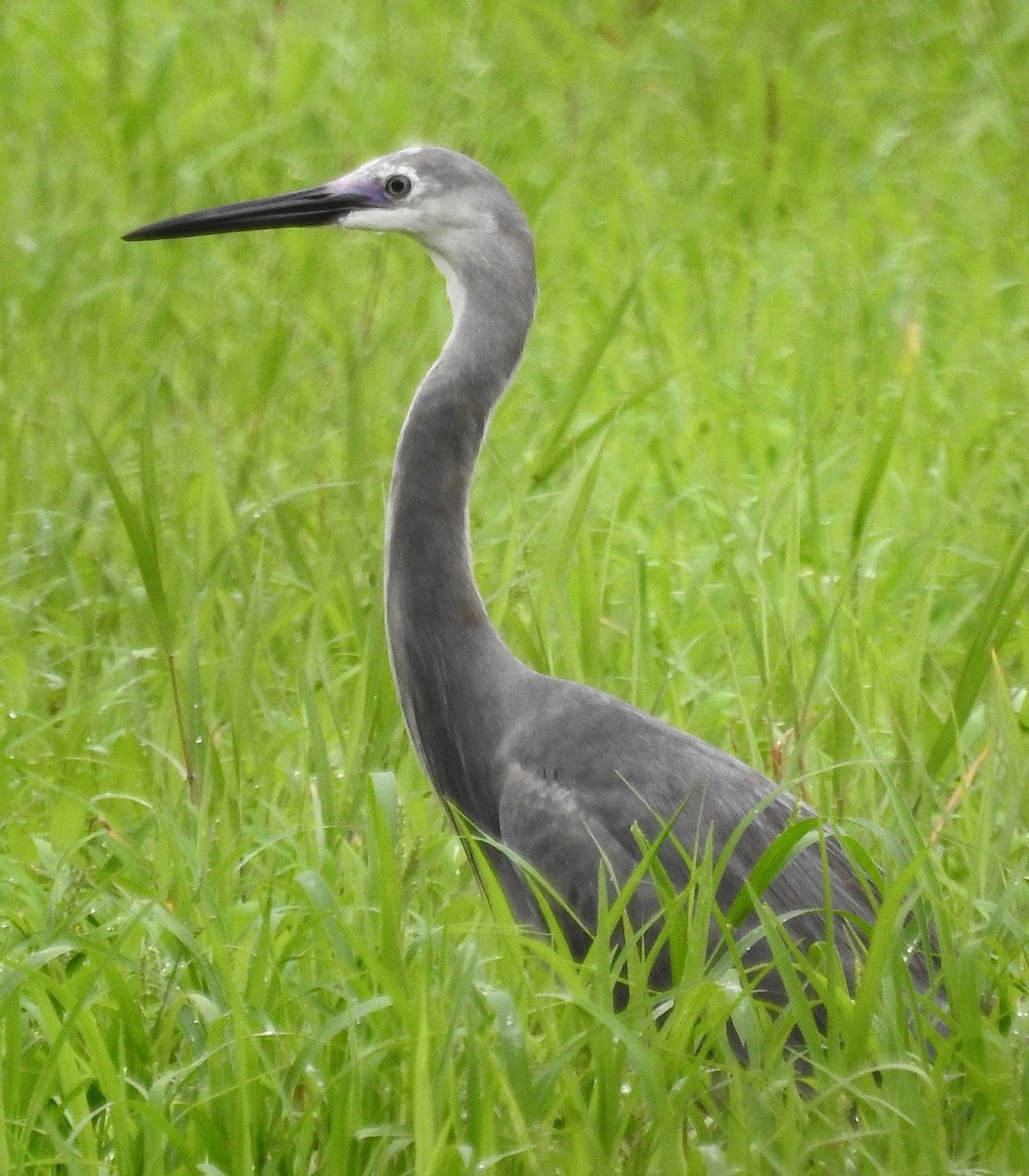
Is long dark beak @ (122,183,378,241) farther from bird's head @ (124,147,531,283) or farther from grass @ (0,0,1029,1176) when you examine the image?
grass @ (0,0,1029,1176)

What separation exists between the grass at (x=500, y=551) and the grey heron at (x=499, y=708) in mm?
129

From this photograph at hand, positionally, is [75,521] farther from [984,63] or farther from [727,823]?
[984,63]

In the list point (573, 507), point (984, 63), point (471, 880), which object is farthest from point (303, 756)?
point (984, 63)

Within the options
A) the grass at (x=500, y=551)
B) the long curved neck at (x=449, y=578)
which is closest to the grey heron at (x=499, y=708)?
the long curved neck at (x=449, y=578)

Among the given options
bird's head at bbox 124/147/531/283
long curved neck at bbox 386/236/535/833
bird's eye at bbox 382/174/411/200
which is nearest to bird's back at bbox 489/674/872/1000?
long curved neck at bbox 386/236/535/833

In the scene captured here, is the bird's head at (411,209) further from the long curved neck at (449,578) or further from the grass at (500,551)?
the grass at (500,551)

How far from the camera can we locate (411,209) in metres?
3.11

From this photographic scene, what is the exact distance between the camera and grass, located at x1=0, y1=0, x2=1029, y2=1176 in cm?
222

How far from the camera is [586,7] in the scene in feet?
21.5

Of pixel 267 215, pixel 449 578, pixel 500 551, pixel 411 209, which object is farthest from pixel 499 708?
pixel 500 551

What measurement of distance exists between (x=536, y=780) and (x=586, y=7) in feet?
14.3

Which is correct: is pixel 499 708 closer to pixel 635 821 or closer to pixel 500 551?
pixel 635 821

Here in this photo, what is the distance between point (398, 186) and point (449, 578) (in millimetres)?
649

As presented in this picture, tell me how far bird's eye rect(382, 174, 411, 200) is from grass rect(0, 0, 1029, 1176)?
473 mm
